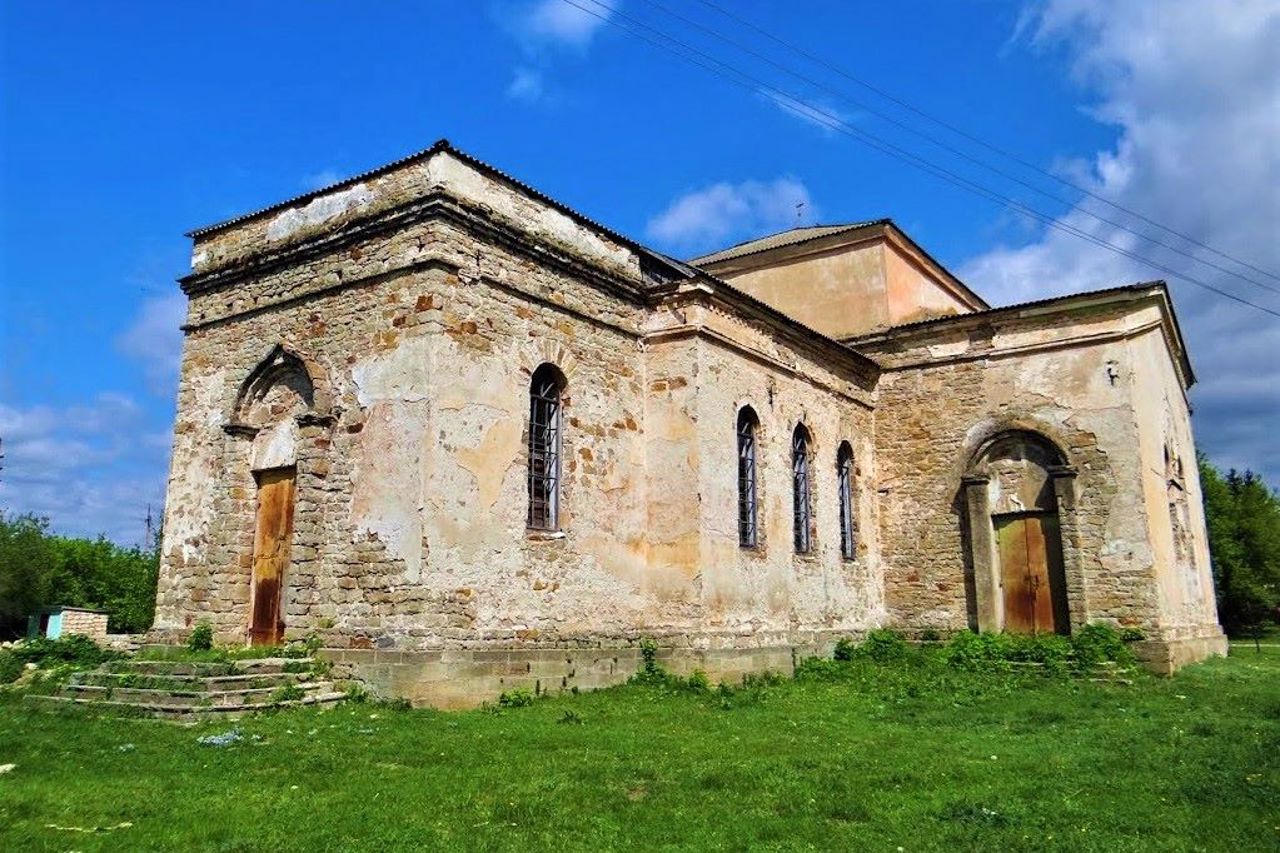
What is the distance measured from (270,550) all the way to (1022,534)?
12668mm

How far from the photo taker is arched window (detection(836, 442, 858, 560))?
17.8 m

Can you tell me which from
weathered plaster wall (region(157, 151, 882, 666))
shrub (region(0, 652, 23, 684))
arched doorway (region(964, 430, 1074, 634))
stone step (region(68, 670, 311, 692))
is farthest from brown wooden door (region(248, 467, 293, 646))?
arched doorway (region(964, 430, 1074, 634))

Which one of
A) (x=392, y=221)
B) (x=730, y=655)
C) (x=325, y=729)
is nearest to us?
(x=325, y=729)

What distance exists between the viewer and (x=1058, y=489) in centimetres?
1664

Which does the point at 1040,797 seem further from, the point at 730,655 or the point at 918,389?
the point at 918,389

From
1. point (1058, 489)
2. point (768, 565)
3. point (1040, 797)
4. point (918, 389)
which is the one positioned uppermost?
point (918, 389)

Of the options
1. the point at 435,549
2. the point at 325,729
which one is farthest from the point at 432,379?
the point at 325,729

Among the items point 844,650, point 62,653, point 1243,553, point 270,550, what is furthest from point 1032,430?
point 1243,553

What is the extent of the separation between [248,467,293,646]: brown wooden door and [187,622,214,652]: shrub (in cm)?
49

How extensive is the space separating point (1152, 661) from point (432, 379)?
1231 cm

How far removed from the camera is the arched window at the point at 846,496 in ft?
58.5

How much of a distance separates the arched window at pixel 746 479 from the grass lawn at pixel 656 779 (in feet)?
12.0

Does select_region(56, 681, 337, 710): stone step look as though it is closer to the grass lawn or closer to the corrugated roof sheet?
the grass lawn

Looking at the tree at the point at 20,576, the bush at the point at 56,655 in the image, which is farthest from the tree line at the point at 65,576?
the bush at the point at 56,655
